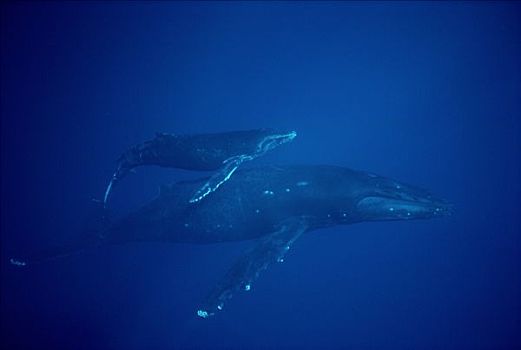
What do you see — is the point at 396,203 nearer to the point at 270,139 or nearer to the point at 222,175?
the point at 270,139

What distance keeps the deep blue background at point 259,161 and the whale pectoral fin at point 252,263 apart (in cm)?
1026

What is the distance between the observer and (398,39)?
86.8 ft

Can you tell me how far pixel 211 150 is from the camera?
7656 mm

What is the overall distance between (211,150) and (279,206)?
264cm

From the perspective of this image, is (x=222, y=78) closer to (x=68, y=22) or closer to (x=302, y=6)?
(x=302, y=6)

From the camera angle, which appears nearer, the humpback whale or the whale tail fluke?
the humpback whale

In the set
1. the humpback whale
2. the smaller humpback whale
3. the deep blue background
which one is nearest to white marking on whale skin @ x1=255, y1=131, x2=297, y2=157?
the smaller humpback whale

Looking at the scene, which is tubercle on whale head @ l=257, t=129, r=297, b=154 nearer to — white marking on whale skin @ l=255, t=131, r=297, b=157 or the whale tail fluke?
white marking on whale skin @ l=255, t=131, r=297, b=157

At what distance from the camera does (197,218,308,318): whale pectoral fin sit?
7.23 metres

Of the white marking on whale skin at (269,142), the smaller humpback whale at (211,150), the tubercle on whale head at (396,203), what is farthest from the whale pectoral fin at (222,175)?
the tubercle on whale head at (396,203)

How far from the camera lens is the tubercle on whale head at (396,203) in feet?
27.9

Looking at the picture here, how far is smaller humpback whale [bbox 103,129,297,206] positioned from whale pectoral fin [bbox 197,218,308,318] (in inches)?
75.7

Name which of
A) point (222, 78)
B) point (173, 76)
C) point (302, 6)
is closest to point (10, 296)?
point (173, 76)

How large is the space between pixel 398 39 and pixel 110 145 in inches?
897
